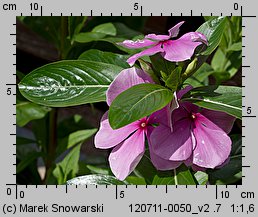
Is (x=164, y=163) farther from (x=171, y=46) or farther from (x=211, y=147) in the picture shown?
(x=171, y=46)

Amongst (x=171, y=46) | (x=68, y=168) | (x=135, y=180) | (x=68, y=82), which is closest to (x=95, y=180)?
(x=135, y=180)

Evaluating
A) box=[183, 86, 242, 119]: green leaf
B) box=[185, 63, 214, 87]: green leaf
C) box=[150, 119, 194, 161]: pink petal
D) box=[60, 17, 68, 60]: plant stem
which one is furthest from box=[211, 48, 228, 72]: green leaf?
box=[150, 119, 194, 161]: pink petal

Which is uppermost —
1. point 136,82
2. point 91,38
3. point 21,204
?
point 91,38

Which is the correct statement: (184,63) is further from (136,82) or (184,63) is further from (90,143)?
(90,143)

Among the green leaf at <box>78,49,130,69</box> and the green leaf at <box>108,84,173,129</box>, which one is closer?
the green leaf at <box>108,84,173,129</box>

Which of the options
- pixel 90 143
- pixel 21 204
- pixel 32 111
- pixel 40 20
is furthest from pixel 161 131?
pixel 90 143

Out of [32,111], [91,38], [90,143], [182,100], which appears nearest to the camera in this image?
[182,100]

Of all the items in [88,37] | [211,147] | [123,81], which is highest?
[88,37]

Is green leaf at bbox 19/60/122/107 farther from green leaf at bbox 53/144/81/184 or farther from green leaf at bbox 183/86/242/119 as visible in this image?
green leaf at bbox 53/144/81/184
